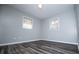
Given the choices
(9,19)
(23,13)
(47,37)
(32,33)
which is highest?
(23,13)

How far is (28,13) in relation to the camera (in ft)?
6.27

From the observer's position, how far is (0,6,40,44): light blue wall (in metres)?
1.78

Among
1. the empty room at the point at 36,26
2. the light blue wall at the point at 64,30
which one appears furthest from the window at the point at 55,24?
the light blue wall at the point at 64,30

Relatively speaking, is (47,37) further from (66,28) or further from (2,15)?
(2,15)

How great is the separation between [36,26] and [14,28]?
91 cm

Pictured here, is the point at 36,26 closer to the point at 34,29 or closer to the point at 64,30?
the point at 34,29

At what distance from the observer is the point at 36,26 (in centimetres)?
180

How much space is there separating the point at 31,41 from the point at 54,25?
1.13 meters

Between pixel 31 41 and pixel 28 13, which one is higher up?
pixel 28 13

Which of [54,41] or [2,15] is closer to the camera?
[2,15]

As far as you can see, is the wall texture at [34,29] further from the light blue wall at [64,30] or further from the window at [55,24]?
the window at [55,24]

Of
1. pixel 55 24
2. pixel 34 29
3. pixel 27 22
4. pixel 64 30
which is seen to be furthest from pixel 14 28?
pixel 64 30
